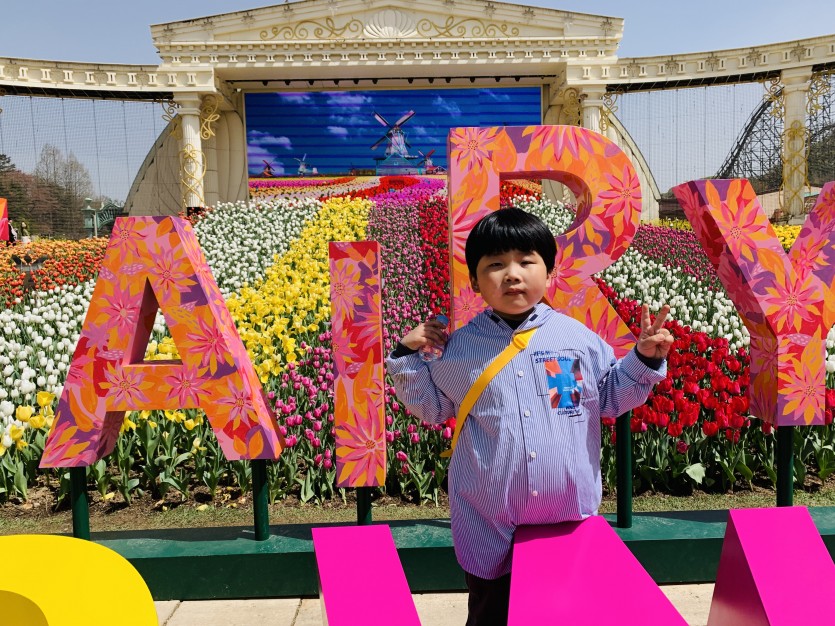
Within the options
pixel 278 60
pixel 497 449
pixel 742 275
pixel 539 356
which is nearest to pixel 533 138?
pixel 742 275

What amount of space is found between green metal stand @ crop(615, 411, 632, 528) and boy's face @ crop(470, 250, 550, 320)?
1.38m

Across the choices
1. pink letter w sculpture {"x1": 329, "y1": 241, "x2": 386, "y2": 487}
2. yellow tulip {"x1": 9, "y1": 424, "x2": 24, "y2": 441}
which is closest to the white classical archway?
yellow tulip {"x1": 9, "y1": 424, "x2": 24, "y2": 441}

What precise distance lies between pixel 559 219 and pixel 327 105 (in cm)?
1253

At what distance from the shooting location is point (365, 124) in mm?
22250

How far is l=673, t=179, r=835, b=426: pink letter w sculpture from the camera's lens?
104 inches

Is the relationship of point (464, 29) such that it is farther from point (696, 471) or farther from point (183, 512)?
point (183, 512)

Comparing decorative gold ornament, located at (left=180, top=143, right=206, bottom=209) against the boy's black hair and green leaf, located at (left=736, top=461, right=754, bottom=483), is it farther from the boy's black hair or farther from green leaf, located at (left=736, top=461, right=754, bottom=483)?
the boy's black hair

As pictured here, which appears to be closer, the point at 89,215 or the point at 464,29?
the point at 464,29

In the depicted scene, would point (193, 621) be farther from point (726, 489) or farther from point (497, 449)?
point (726, 489)

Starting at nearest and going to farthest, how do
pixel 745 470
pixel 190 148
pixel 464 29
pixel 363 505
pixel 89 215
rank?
pixel 363 505 < pixel 745 470 < pixel 190 148 < pixel 464 29 < pixel 89 215

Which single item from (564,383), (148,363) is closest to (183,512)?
(148,363)

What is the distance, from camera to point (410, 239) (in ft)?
34.0

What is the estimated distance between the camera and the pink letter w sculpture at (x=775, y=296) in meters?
2.64

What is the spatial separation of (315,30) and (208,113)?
4401mm
